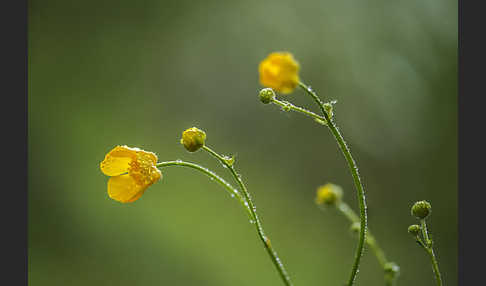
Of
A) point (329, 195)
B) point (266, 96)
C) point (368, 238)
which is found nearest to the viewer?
point (266, 96)

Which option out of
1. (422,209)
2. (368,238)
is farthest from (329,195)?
(422,209)

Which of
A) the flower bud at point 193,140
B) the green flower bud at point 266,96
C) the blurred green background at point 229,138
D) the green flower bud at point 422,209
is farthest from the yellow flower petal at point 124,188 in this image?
the blurred green background at point 229,138

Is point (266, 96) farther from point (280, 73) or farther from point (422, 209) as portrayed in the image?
point (422, 209)

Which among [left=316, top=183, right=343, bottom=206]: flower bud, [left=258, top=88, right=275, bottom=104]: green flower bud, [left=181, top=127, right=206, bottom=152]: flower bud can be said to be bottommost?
[left=316, top=183, right=343, bottom=206]: flower bud

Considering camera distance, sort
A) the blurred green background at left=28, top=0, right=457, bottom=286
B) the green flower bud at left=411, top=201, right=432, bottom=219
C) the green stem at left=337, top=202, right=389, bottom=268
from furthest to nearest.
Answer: the blurred green background at left=28, top=0, right=457, bottom=286 < the green stem at left=337, top=202, right=389, bottom=268 < the green flower bud at left=411, top=201, right=432, bottom=219

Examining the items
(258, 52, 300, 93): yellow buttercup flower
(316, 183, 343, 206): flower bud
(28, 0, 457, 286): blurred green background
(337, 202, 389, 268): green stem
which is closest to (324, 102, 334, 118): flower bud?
(258, 52, 300, 93): yellow buttercup flower

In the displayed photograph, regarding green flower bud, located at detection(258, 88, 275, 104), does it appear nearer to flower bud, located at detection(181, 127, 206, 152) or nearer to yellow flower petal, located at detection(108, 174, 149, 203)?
flower bud, located at detection(181, 127, 206, 152)

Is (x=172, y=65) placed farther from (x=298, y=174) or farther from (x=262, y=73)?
(x=262, y=73)
